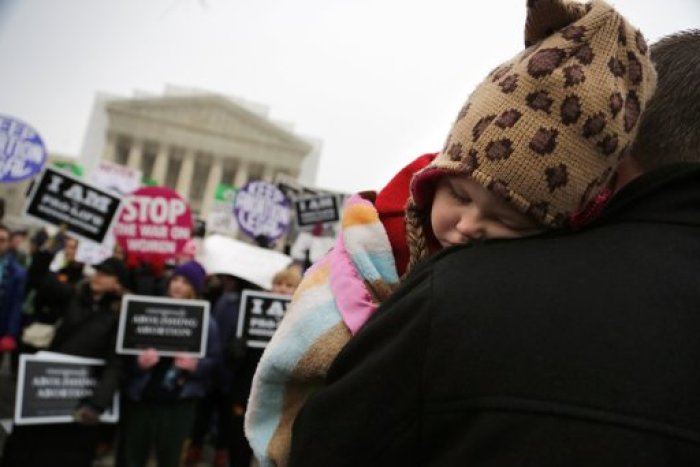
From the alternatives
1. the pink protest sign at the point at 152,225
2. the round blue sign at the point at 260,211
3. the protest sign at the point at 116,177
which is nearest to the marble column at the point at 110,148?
the protest sign at the point at 116,177

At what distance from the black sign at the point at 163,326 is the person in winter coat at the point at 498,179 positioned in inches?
125

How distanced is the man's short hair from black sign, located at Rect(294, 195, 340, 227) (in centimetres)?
667

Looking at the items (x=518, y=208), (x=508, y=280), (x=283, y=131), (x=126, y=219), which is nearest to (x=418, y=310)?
(x=508, y=280)

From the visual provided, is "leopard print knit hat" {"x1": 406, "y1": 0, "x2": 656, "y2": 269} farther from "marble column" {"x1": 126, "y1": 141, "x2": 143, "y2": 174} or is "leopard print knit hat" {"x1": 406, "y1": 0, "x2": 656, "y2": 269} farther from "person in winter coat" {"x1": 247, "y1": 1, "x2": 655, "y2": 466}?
"marble column" {"x1": 126, "y1": 141, "x2": 143, "y2": 174}

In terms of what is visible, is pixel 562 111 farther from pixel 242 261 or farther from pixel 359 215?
pixel 242 261

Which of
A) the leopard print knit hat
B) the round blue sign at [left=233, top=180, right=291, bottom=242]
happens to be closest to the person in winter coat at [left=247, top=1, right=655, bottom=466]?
the leopard print knit hat

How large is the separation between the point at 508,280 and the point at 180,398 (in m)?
4.04

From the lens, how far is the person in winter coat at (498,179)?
0.84m

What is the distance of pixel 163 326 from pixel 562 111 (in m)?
3.77

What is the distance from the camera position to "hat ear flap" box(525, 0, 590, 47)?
87cm

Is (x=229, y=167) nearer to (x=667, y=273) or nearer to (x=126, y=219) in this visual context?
(x=126, y=219)

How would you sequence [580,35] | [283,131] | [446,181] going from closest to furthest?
1. [580,35]
2. [446,181]
3. [283,131]

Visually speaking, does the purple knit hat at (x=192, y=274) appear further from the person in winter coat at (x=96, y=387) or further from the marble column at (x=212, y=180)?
the marble column at (x=212, y=180)

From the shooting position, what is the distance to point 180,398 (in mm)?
4371
